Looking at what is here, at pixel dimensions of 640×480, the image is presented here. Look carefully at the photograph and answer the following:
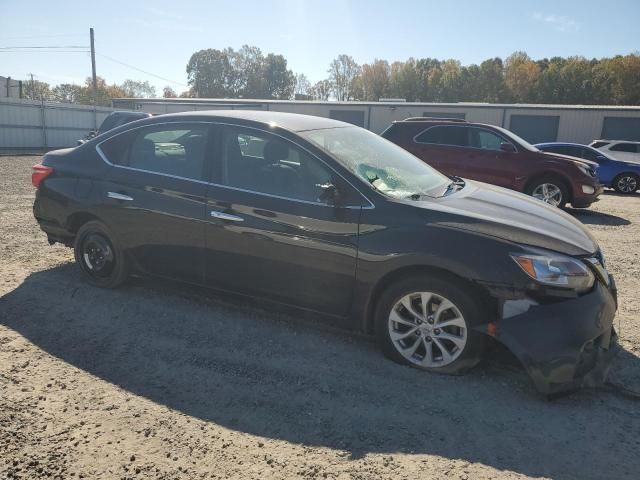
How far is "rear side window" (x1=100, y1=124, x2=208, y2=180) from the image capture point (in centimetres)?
414

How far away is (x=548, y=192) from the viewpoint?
32.0ft

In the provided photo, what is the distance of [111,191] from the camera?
14.7ft

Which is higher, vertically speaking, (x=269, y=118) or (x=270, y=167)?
(x=269, y=118)

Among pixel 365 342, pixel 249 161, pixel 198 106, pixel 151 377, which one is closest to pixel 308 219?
pixel 249 161

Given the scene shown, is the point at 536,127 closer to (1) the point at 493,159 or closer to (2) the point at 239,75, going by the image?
(1) the point at 493,159

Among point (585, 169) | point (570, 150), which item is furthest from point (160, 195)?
point (570, 150)

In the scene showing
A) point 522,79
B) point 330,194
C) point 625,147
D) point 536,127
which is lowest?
point 330,194

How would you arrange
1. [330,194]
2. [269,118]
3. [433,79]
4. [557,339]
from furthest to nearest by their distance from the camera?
[433,79], [269,118], [330,194], [557,339]

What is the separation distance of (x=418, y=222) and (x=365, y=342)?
3.57 ft

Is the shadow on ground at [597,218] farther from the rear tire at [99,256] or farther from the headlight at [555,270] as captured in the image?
the rear tire at [99,256]

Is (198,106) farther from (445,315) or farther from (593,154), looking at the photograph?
(445,315)

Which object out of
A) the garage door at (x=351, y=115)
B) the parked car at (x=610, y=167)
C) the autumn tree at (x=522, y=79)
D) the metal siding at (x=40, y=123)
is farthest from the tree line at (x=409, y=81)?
the parked car at (x=610, y=167)

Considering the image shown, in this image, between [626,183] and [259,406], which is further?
[626,183]

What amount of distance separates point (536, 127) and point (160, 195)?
89.1 feet
